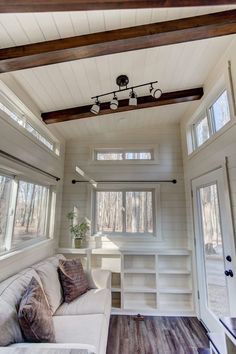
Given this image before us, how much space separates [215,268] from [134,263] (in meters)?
1.43

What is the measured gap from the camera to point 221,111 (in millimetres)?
2562

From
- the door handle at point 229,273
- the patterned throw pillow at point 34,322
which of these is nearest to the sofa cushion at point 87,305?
the patterned throw pillow at point 34,322

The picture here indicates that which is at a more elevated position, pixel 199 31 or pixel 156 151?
pixel 199 31

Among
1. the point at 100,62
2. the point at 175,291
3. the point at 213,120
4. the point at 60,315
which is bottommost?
the point at 175,291

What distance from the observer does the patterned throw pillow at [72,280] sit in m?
2.51

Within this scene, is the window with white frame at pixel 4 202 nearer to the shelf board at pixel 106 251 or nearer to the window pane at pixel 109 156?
the shelf board at pixel 106 251

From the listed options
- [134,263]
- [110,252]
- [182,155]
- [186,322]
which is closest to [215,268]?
[186,322]

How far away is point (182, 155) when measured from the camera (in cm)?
396

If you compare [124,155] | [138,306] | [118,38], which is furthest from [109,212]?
[118,38]

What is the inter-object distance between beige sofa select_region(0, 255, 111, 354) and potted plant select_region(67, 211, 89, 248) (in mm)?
679

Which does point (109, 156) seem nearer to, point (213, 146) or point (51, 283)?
point (213, 146)

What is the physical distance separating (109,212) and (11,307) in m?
2.44

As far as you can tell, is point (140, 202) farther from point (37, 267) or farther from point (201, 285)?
point (37, 267)

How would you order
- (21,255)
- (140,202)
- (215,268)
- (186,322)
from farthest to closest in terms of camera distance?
(140,202) < (186,322) < (215,268) < (21,255)
